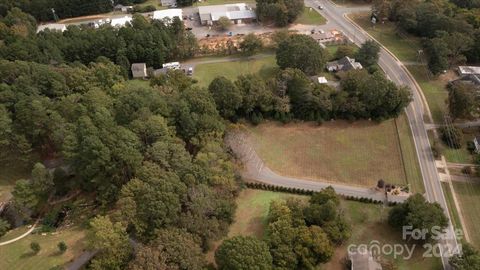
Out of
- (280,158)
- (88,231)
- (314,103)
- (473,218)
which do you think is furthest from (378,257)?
(88,231)

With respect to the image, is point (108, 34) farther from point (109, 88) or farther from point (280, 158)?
point (280, 158)

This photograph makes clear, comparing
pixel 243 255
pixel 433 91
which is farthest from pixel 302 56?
pixel 243 255

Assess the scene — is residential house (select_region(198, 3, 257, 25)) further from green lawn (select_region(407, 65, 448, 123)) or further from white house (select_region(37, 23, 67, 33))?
green lawn (select_region(407, 65, 448, 123))

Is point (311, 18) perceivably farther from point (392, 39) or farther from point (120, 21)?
point (120, 21)

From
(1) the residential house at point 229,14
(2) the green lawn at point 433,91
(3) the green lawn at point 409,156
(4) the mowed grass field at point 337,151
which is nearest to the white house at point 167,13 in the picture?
(1) the residential house at point 229,14

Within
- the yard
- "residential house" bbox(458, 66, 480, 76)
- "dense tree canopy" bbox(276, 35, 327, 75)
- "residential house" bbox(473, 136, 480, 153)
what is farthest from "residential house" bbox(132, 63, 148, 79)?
"residential house" bbox(458, 66, 480, 76)

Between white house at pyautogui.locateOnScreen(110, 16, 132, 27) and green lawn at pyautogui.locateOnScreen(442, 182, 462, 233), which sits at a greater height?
white house at pyautogui.locateOnScreen(110, 16, 132, 27)

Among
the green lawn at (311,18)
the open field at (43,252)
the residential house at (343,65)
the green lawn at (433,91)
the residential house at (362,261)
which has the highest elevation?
the green lawn at (311,18)

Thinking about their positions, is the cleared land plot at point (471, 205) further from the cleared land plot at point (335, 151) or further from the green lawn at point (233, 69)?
the green lawn at point (233, 69)
